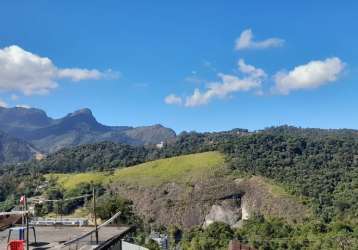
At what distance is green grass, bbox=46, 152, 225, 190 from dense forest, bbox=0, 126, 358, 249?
5.74 metres

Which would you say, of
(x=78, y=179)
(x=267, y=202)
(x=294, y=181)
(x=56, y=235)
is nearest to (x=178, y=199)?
(x=267, y=202)

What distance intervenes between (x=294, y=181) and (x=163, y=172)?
1338 inches

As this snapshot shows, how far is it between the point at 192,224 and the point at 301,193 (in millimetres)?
26502

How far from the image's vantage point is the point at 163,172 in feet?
488

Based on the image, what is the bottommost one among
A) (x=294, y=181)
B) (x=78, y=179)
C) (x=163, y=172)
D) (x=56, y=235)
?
(x=294, y=181)

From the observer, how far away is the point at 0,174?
187625 mm

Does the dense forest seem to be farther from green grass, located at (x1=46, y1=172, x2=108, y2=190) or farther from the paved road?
the paved road

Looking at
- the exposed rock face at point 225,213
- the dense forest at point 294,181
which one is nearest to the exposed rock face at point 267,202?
the exposed rock face at point 225,213

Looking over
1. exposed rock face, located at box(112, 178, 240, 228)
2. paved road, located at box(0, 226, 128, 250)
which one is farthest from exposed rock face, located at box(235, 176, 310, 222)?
paved road, located at box(0, 226, 128, 250)

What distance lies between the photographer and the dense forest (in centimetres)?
9644

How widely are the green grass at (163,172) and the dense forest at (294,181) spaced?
226 inches

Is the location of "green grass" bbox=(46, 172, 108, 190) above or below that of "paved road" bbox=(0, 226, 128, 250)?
below

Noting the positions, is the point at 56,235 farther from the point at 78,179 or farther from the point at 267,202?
the point at 78,179

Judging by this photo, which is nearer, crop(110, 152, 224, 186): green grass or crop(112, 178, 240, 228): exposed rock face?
crop(112, 178, 240, 228): exposed rock face
